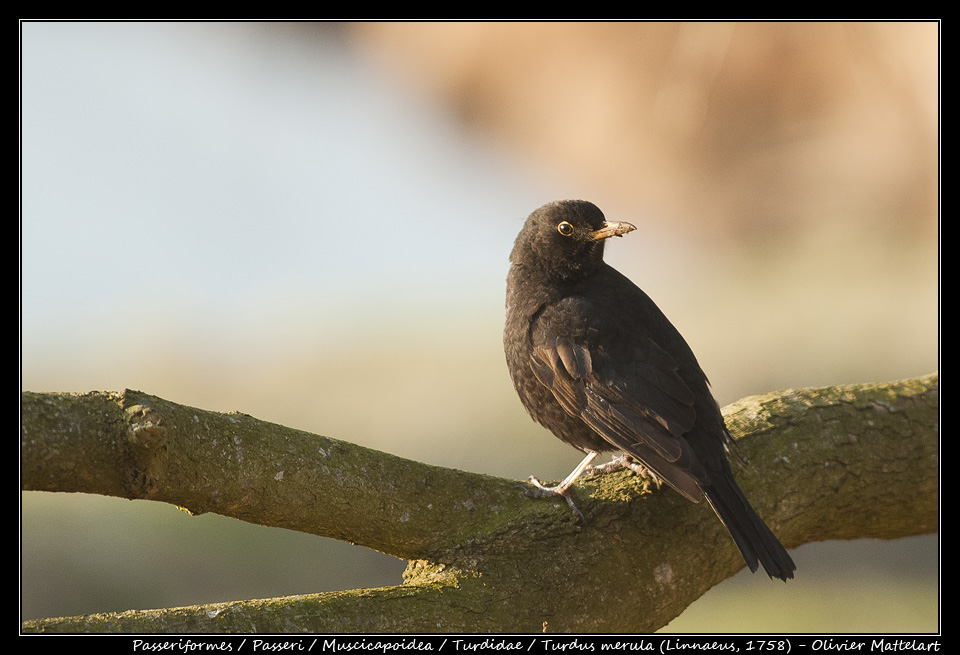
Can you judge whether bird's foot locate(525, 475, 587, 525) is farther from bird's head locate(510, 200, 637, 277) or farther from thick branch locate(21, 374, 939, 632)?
bird's head locate(510, 200, 637, 277)

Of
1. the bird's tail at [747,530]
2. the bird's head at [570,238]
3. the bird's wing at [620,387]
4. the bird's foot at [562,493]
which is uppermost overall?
the bird's head at [570,238]

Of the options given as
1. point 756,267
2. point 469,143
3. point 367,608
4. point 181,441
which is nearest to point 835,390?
point 367,608

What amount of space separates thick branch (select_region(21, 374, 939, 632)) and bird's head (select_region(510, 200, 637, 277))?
3.79 feet

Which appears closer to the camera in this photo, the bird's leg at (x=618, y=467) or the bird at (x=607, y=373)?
the bird at (x=607, y=373)

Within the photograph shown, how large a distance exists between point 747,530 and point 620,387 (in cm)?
87

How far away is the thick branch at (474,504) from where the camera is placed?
243 centimetres

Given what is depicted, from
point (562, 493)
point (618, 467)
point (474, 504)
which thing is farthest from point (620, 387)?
point (474, 504)

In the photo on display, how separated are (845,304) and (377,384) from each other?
20.8 feet

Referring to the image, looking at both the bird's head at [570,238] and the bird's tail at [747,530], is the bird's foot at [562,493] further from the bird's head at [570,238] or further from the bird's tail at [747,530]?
the bird's head at [570,238]

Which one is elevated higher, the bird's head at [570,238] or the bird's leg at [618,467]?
the bird's head at [570,238]

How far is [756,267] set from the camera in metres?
13.4

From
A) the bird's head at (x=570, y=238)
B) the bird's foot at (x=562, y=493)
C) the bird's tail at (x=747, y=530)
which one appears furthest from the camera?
the bird's head at (x=570, y=238)

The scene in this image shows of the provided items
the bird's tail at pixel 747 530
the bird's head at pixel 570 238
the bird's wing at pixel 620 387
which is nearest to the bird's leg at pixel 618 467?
the bird's wing at pixel 620 387

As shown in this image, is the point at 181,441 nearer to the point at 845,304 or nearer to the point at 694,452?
the point at 694,452
